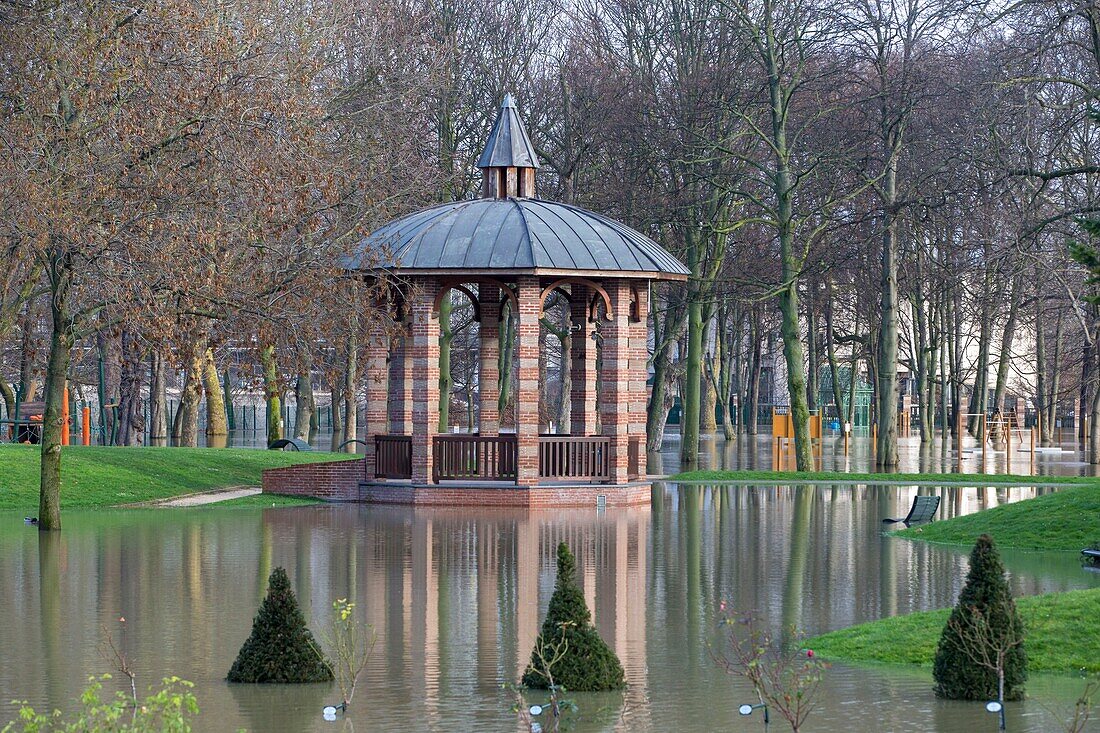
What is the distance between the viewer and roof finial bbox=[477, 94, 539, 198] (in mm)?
33688

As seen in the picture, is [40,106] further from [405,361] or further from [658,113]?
[658,113]

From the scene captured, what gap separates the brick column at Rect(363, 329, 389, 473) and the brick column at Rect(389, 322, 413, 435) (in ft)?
3.96

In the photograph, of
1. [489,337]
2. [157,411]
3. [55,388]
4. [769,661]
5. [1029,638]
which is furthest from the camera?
[157,411]

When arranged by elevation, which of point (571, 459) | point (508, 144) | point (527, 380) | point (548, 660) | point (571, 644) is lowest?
point (548, 660)

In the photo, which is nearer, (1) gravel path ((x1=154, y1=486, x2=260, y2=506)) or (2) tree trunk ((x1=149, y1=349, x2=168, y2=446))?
(1) gravel path ((x1=154, y1=486, x2=260, y2=506))

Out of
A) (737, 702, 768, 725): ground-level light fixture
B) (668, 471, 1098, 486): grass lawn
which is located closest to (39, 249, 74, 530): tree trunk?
(737, 702, 768, 725): ground-level light fixture

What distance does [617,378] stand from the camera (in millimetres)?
32531

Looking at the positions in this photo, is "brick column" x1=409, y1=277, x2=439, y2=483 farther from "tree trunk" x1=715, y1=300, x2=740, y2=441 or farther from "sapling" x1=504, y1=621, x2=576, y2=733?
"tree trunk" x1=715, y1=300, x2=740, y2=441

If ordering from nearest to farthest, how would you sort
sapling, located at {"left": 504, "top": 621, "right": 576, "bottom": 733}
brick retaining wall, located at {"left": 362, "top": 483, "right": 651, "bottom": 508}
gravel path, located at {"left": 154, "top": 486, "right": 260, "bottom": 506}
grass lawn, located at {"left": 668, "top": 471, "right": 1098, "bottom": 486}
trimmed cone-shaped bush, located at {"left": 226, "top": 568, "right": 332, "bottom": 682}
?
sapling, located at {"left": 504, "top": 621, "right": 576, "bottom": 733} → trimmed cone-shaped bush, located at {"left": 226, "top": 568, "right": 332, "bottom": 682} → gravel path, located at {"left": 154, "top": 486, "right": 260, "bottom": 506} → brick retaining wall, located at {"left": 362, "top": 483, "right": 651, "bottom": 508} → grass lawn, located at {"left": 668, "top": 471, "right": 1098, "bottom": 486}

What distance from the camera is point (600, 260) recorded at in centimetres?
3130

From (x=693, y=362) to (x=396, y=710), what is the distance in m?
36.5

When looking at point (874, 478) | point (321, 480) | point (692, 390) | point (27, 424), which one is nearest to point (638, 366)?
point (321, 480)

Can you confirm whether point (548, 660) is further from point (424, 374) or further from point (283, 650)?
point (424, 374)

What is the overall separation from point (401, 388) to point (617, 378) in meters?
4.83
